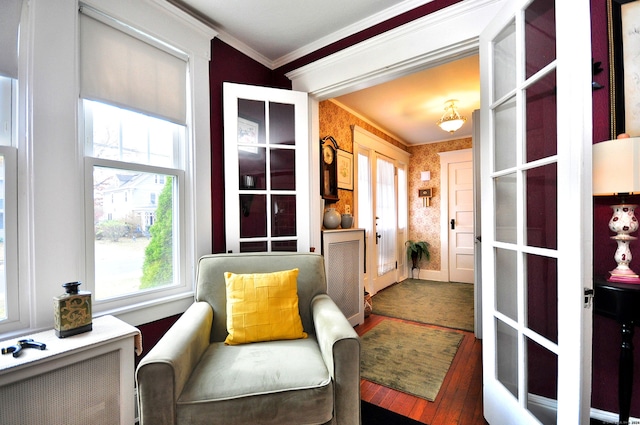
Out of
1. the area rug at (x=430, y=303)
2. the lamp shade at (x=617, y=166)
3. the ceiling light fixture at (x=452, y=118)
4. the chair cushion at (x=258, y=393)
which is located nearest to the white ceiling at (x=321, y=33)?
the ceiling light fixture at (x=452, y=118)

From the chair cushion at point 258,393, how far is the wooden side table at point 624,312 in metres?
1.26

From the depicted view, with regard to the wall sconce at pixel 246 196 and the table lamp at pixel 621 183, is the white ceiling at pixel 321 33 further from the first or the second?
the table lamp at pixel 621 183

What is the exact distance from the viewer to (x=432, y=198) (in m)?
5.11

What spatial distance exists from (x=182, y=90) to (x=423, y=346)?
2.77 metres

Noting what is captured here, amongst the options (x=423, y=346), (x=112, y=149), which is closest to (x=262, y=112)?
(x=112, y=149)

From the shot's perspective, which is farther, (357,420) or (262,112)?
(262,112)

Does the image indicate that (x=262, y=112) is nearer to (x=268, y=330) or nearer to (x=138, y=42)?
(x=138, y=42)

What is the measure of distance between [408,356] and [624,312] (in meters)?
1.41

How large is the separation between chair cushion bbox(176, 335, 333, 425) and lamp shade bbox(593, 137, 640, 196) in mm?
1429

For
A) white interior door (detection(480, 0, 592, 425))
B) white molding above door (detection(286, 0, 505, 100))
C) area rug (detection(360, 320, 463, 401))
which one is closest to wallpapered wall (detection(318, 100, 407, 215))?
white molding above door (detection(286, 0, 505, 100))

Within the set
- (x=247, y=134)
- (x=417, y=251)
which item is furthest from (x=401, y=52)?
(x=417, y=251)

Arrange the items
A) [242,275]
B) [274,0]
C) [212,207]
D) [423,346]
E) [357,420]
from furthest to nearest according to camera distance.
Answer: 1. [423,346]
2. [212,207]
3. [274,0]
4. [242,275]
5. [357,420]

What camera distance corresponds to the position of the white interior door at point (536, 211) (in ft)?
3.26

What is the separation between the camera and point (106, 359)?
117 cm
